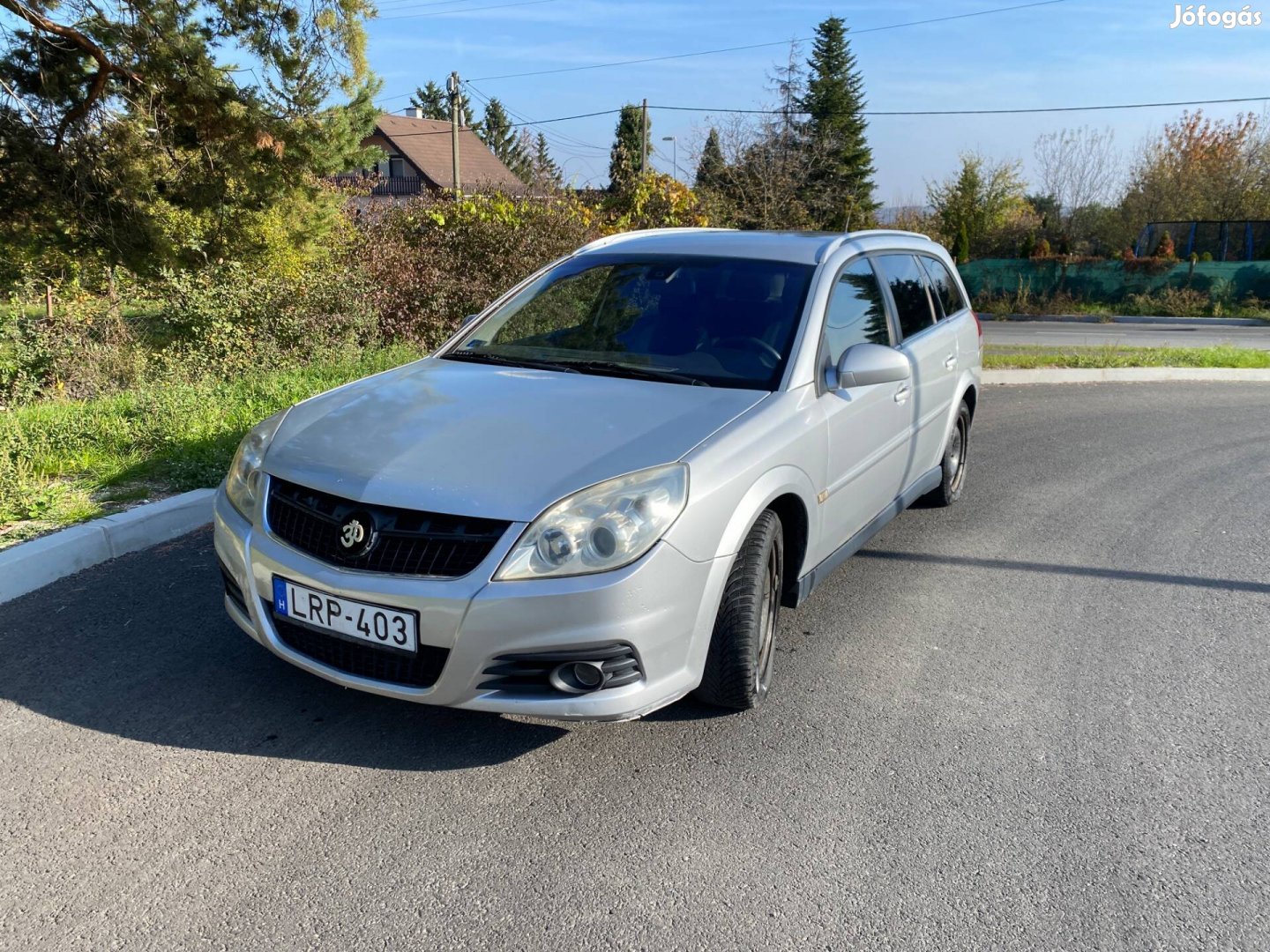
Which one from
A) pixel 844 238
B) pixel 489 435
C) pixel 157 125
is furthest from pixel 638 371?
pixel 157 125

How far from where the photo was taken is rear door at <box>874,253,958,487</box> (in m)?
4.93

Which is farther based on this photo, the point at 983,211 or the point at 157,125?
the point at 983,211

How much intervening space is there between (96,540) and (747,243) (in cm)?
341

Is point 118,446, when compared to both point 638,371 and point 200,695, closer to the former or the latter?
point 200,695

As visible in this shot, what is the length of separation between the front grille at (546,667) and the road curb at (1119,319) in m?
29.2

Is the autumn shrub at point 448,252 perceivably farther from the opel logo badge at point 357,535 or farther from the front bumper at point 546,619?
the front bumper at point 546,619

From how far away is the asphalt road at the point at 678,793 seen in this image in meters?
2.44

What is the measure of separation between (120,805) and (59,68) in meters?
11.0

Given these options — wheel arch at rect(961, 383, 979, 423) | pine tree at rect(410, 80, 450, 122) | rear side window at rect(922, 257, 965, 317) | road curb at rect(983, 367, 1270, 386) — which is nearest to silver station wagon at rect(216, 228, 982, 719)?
rear side window at rect(922, 257, 965, 317)

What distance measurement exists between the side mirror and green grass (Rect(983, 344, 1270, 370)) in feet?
31.2

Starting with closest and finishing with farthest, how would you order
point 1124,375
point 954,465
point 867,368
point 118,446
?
point 867,368
point 118,446
point 954,465
point 1124,375

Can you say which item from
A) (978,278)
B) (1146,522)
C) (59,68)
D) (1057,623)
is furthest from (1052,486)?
(978,278)

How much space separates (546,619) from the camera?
2760mm

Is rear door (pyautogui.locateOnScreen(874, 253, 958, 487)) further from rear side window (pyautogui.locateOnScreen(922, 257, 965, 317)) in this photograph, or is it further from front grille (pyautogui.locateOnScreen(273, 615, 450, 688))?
front grille (pyautogui.locateOnScreen(273, 615, 450, 688))
